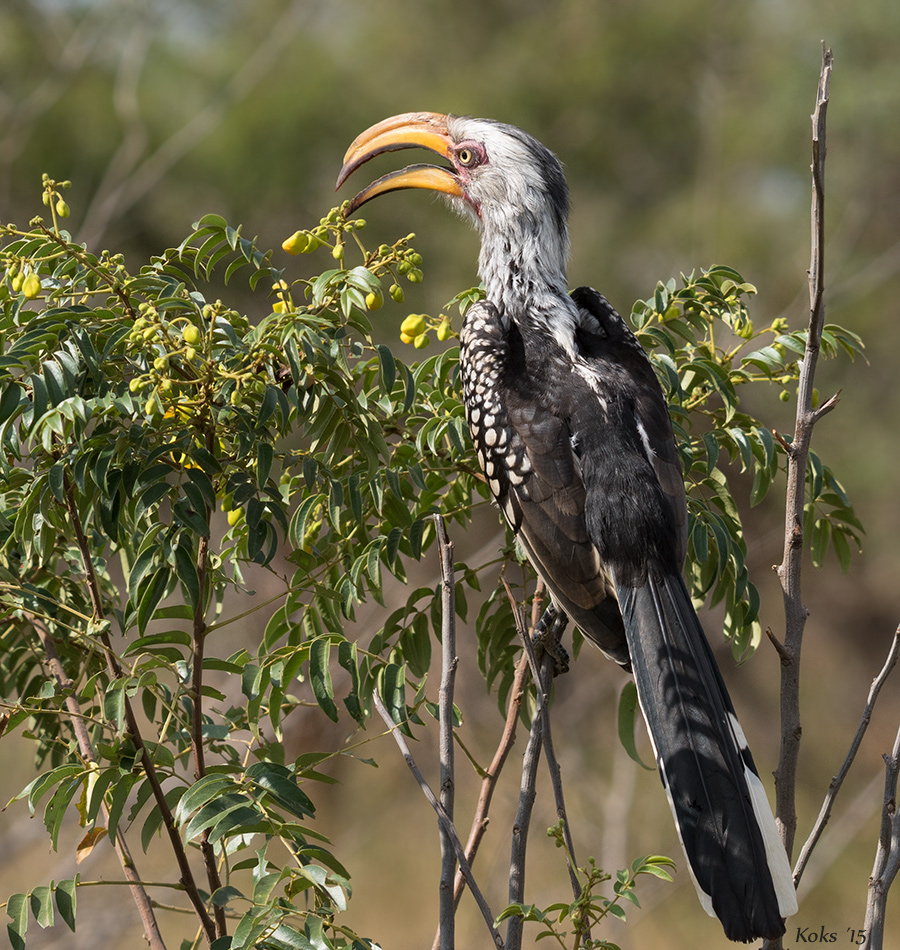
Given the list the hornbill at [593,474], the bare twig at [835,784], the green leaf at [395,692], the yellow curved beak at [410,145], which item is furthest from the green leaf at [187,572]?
the yellow curved beak at [410,145]

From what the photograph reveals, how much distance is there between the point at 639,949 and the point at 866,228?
5.62 metres

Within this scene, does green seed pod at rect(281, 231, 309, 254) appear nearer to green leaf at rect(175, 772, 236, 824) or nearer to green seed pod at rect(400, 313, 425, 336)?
green seed pod at rect(400, 313, 425, 336)

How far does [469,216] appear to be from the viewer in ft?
8.73

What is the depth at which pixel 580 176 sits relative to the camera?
8.84 metres

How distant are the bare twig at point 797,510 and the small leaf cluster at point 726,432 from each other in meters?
0.27

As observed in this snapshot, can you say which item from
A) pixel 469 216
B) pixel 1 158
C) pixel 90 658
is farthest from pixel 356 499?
pixel 1 158

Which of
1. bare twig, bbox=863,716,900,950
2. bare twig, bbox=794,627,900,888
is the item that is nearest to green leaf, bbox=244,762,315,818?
bare twig, bbox=794,627,900,888

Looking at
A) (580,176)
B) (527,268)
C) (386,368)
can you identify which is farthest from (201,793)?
(580,176)

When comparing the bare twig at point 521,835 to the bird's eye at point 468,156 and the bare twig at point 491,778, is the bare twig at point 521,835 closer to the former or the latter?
the bare twig at point 491,778

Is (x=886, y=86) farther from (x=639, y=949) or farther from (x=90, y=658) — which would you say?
(x=90, y=658)

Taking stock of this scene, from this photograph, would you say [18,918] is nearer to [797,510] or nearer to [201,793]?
[201,793]

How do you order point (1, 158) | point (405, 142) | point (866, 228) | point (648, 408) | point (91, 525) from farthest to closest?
point (866, 228), point (1, 158), point (405, 142), point (648, 408), point (91, 525)

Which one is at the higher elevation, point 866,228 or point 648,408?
point 866,228

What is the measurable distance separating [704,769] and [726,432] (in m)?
0.63
